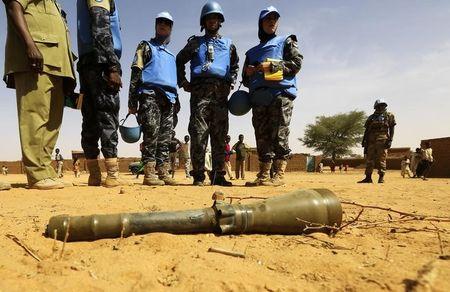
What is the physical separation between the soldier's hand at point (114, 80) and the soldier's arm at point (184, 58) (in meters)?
1.08

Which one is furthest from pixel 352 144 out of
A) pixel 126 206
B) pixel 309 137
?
pixel 126 206

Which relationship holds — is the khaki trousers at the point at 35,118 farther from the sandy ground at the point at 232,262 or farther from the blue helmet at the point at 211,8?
the blue helmet at the point at 211,8

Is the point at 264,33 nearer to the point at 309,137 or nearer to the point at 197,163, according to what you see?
the point at 197,163

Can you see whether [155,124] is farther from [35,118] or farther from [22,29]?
[22,29]

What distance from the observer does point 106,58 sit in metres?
3.53

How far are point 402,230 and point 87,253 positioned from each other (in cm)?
156

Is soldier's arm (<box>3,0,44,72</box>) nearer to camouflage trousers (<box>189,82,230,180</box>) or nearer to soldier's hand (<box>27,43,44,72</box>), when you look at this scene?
soldier's hand (<box>27,43,44,72</box>)

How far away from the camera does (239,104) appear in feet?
14.6

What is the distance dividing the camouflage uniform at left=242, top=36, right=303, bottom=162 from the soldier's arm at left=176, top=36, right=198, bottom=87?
3.12 feet

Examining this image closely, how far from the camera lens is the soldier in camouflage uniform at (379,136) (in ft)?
23.9

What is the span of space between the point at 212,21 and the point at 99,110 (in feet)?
5.66

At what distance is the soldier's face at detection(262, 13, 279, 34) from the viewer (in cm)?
450

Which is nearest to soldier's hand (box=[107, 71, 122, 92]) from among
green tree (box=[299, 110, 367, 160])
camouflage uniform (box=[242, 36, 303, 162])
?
camouflage uniform (box=[242, 36, 303, 162])

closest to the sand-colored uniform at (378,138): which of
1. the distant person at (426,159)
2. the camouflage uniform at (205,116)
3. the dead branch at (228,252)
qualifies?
the camouflage uniform at (205,116)
